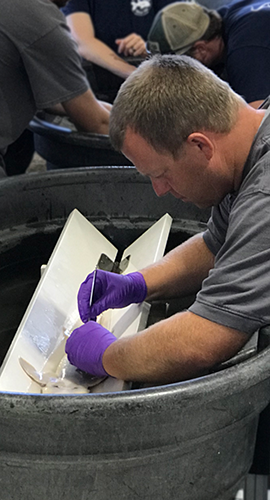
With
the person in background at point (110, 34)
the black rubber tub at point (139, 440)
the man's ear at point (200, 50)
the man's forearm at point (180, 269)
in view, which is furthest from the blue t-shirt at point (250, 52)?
the black rubber tub at point (139, 440)

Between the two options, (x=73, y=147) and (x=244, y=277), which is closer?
(x=244, y=277)

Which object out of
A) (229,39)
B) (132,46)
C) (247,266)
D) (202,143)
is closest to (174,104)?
(202,143)

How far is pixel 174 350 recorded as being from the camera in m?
0.87

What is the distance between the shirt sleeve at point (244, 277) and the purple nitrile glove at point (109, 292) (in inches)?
14.2

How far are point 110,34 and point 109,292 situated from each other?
70.1 inches

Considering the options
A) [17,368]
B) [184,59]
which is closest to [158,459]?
[17,368]

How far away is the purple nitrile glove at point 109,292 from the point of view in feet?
3.84

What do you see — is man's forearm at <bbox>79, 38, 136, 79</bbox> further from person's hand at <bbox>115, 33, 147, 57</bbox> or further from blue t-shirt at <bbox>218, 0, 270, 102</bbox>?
blue t-shirt at <bbox>218, 0, 270, 102</bbox>

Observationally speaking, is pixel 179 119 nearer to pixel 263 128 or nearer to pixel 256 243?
pixel 263 128

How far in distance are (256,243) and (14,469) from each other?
48 centimetres

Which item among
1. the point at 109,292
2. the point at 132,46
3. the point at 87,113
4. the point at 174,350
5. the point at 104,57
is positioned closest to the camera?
the point at 174,350

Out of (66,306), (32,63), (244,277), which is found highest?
(32,63)

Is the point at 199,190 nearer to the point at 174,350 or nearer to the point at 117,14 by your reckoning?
the point at 174,350

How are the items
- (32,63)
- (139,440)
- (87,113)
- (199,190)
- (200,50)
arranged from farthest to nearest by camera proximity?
1. (200,50)
2. (87,113)
3. (32,63)
4. (199,190)
5. (139,440)
